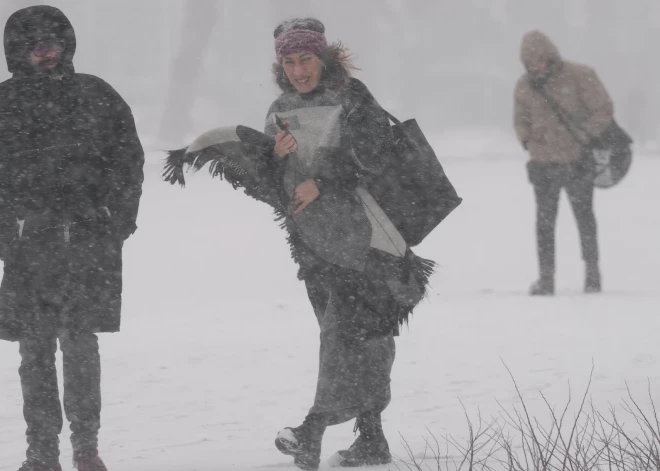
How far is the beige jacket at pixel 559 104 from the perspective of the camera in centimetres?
861

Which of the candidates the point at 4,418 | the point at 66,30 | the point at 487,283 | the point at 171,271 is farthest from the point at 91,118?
the point at 171,271

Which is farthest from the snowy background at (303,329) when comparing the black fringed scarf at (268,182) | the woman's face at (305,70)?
the woman's face at (305,70)

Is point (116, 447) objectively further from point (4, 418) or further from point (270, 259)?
point (270, 259)

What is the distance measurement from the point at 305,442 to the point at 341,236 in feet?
2.32

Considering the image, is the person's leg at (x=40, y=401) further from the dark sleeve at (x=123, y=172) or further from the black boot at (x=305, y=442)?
the black boot at (x=305, y=442)

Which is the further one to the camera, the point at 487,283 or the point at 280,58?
the point at 487,283

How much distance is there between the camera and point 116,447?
4828 millimetres

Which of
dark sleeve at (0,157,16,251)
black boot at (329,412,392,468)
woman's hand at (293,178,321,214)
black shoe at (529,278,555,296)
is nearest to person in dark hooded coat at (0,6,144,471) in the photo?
dark sleeve at (0,157,16,251)

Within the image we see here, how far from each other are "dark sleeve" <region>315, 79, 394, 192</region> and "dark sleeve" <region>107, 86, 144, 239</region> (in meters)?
0.64

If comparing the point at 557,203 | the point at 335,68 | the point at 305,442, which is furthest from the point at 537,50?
the point at 305,442

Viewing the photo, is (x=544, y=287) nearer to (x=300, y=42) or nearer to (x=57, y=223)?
(x=300, y=42)

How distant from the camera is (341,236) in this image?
4.10 metres

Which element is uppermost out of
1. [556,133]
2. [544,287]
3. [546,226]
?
[556,133]

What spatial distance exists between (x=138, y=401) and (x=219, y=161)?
6.30 ft
